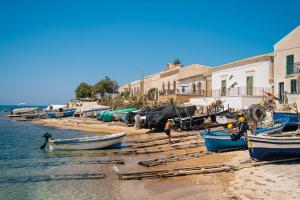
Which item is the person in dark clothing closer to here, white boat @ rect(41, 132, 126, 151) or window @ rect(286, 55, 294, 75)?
white boat @ rect(41, 132, 126, 151)

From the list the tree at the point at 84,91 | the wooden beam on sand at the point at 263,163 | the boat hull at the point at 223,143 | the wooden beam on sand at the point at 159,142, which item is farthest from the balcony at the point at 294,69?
the tree at the point at 84,91

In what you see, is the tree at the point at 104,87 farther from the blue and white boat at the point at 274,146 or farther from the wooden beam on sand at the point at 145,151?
the blue and white boat at the point at 274,146

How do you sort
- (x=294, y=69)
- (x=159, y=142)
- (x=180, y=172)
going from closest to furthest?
(x=180, y=172), (x=159, y=142), (x=294, y=69)

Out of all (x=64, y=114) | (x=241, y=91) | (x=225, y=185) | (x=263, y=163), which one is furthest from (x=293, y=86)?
(x=64, y=114)

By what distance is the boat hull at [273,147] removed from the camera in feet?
44.3

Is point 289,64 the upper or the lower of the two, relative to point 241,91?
upper

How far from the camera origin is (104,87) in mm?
94188

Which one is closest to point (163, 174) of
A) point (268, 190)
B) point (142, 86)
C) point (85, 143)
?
point (268, 190)

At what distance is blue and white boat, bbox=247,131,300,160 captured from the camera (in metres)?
13.5

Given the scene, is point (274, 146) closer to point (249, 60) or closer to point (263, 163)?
point (263, 163)

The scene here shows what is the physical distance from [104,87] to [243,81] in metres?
62.0

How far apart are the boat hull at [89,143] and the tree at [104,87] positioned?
7127 cm

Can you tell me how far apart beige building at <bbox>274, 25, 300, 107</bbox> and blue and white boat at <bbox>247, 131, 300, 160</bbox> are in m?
16.6

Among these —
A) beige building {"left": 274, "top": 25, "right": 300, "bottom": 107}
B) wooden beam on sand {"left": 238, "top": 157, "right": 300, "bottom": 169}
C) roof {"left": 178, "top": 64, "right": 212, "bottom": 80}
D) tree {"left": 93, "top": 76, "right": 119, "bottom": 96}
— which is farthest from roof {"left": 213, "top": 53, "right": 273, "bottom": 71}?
tree {"left": 93, "top": 76, "right": 119, "bottom": 96}
